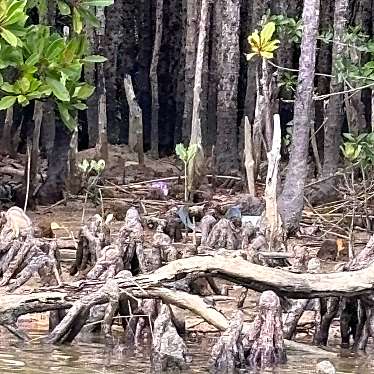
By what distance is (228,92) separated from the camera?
14.0 metres

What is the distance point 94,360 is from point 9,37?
1.68 metres

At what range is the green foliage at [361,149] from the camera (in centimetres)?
990

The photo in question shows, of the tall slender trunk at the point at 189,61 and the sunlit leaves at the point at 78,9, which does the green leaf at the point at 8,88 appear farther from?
the tall slender trunk at the point at 189,61

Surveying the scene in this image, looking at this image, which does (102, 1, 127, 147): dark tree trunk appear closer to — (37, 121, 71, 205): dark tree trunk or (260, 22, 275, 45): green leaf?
(37, 121, 71, 205): dark tree trunk

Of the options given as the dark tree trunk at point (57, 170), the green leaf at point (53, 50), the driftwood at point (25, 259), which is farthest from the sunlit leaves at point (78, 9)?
the dark tree trunk at point (57, 170)

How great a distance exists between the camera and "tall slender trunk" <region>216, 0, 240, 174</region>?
1342 centimetres

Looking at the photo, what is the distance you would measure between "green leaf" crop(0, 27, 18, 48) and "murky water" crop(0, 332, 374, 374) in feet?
5.15

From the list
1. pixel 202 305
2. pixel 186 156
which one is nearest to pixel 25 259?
pixel 202 305

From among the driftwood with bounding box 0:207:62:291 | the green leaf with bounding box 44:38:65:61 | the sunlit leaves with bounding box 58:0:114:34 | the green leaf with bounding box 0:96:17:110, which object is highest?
the sunlit leaves with bounding box 58:0:114:34

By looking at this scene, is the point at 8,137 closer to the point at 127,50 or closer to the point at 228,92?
the point at 228,92

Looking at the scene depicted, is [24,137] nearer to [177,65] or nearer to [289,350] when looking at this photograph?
[177,65]

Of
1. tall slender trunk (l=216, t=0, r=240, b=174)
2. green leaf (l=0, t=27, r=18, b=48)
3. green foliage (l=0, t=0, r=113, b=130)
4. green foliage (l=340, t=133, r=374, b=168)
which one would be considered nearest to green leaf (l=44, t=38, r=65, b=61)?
green foliage (l=0, t=0, r=113, b=130)

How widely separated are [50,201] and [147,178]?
2214 mm

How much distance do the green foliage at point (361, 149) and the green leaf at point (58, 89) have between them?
12.6ft
